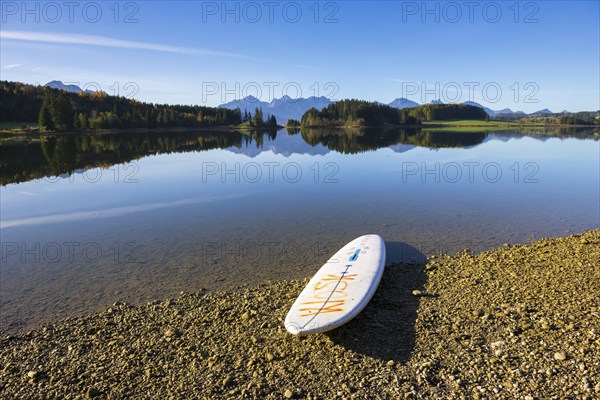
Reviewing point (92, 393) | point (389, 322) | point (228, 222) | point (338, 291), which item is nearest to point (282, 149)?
point (228, 222)

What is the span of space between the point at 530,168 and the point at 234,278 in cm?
4212

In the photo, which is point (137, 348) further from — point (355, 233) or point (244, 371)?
point (355, 233)

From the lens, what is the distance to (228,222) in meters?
20.6

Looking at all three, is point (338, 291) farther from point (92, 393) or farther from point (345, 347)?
point (92, 393)

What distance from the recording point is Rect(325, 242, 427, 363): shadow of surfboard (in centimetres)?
854

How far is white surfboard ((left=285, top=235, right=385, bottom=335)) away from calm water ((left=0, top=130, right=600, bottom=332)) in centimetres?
173

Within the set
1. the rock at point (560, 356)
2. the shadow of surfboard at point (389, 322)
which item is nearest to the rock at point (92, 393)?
the shadow of surfboard at point (389, 322)

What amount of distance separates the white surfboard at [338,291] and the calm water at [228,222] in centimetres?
173

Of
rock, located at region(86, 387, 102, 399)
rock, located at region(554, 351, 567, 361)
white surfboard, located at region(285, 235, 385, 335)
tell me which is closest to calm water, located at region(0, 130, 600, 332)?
white surfboard, located at region(285, 235, 385, 335)

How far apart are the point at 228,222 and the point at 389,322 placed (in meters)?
12.9

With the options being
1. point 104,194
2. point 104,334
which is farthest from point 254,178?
point 104,334

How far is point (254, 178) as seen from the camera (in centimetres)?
3712

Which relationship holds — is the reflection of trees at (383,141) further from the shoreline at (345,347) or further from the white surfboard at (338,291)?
the shoreline at (345,347)

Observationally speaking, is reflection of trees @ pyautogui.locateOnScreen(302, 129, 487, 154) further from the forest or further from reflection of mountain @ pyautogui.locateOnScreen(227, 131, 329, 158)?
the forest
